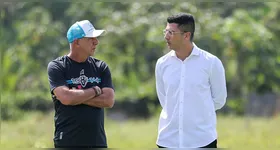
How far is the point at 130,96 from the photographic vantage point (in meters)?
28.1

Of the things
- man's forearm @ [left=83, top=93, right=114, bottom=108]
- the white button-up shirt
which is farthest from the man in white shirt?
man's forearm @ [left=83, top=93, right=114, bottom=108]

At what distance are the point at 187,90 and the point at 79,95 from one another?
36.1 inches

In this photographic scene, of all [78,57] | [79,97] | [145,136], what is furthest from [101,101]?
[145,136]

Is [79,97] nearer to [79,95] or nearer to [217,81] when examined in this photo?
[79,95]

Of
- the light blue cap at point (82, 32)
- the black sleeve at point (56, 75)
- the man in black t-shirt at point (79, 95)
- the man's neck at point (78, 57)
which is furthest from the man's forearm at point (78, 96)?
the light blue cap at point (82, 32)

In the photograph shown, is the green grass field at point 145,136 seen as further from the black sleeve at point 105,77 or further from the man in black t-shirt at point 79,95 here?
the man in black t-shirt at point 79,95

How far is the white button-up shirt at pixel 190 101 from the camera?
5.77 metres

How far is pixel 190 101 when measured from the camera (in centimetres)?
576

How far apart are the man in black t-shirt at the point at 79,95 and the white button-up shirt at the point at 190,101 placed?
544 millimetres

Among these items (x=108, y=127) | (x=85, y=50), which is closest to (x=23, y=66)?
(x=108, y=127)

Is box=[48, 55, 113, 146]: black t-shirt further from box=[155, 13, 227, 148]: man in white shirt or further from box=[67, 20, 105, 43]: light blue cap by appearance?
box=[155, 13, 227, 148]: man in white shirt

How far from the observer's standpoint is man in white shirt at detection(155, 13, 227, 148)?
5.77m

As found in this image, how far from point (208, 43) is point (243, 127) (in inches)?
100

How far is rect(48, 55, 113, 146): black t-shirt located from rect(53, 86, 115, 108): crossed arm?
0.06m
